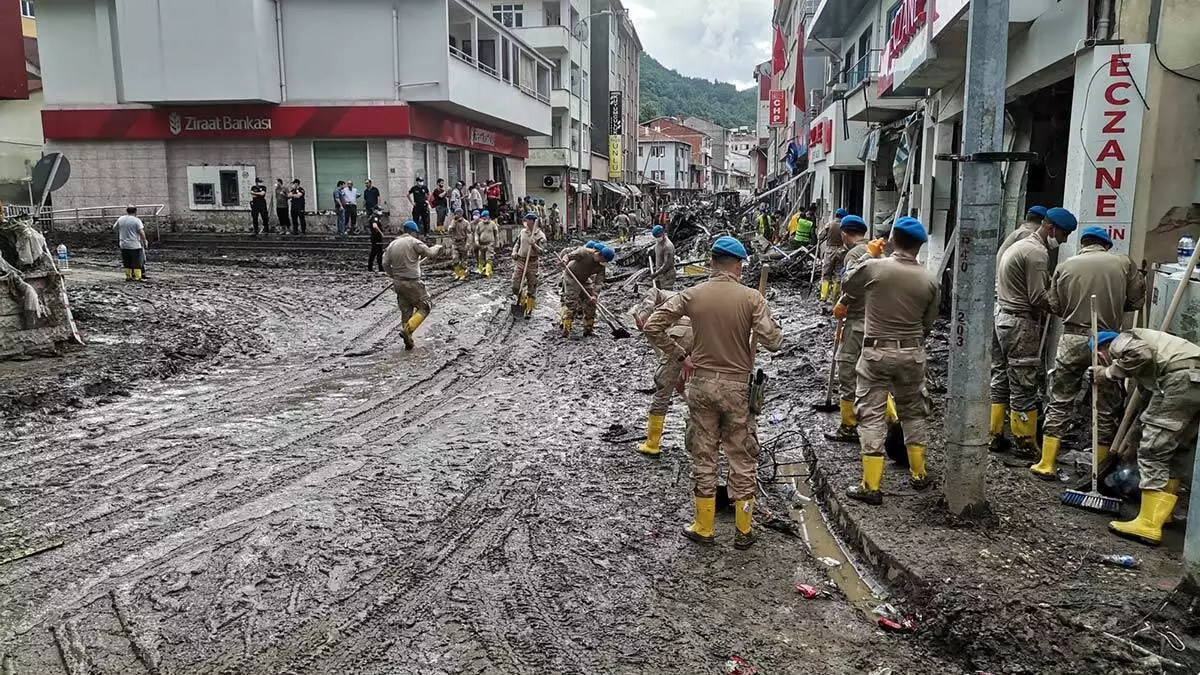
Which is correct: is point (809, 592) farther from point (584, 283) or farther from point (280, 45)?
point (280, 45)

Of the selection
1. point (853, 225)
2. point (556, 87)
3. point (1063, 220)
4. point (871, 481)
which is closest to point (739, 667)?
point (871, 481)

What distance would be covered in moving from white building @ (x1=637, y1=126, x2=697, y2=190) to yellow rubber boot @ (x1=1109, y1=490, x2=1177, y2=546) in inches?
2987

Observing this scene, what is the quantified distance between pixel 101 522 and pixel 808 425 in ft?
19.3

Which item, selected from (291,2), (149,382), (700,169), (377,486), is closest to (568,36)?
(291,2)

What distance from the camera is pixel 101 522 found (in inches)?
210

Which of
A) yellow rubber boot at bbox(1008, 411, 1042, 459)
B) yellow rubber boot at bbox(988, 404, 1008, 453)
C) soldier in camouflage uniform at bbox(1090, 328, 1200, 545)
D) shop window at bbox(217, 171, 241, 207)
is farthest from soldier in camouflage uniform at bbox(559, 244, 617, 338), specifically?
shop window at bbox(217, 171, 241, 207)

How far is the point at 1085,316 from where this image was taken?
590 centimetres

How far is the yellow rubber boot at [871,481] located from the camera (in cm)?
559

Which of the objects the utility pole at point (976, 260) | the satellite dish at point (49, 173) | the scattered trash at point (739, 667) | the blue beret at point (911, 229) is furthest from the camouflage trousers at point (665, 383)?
the satellite dish at point (49, 173)

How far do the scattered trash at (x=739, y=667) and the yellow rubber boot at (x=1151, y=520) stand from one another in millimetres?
2689

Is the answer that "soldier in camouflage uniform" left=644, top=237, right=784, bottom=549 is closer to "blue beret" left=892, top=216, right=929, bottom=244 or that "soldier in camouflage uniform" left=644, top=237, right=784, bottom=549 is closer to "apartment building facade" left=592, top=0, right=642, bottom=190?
"blue beret" left=892, top=216, right=929, bottom=244

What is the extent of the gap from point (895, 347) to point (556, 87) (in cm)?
3979

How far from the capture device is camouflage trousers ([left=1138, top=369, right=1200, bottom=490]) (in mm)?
4738

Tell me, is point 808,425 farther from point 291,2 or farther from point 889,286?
point 291,2
